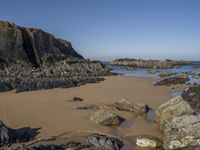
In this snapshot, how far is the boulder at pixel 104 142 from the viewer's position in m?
8.66

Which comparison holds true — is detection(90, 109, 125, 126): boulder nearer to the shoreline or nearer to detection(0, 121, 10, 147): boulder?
the shoreline

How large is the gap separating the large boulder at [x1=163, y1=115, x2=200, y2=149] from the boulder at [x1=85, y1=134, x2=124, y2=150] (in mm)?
1356

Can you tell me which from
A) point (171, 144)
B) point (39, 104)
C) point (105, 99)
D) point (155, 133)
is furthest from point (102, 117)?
point (105, 99)

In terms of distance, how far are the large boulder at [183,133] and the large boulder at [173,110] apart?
1.45 m

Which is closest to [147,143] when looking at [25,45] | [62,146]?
[62,146]

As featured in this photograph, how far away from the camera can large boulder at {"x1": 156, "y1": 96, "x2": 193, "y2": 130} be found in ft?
35.7

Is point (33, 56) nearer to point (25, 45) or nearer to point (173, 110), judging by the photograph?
point (25, 45)

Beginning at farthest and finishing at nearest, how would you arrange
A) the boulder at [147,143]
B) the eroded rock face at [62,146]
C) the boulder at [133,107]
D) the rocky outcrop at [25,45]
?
1. the rocky outcrop at [25,45]
2. the boulder at [133,107]
3. the boulder at [147,143]
4. the eroded rock face at [62,146]

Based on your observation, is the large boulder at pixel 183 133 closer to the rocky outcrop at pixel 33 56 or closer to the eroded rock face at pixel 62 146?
the eroded rock face at pixel 62 146

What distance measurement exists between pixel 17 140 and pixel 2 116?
3.57m

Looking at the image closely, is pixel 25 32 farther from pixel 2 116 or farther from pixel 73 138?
pixel 73 138

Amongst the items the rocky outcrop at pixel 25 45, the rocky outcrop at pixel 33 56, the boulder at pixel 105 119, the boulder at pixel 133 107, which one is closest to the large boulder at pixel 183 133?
the boulder at pixel 105 119

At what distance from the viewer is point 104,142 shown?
8.82m

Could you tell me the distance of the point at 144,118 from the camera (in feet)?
41.8
